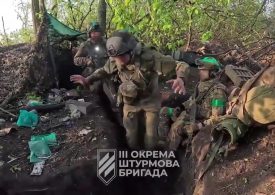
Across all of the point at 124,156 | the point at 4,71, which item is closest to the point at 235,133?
the point at 124,156

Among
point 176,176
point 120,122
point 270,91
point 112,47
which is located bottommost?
point 176,176

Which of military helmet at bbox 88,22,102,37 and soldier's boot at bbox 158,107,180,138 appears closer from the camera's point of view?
soldier's boot at bbox 158,107,180,138

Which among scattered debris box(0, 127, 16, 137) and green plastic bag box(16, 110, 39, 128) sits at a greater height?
green plastic bag box(16, 110, 39, 128)

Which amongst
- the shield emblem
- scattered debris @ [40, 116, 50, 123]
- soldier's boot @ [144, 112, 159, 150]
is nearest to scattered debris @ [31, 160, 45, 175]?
the shield emblem

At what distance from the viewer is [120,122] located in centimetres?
627

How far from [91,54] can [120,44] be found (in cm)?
313

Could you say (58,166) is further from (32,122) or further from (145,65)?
(145,65)

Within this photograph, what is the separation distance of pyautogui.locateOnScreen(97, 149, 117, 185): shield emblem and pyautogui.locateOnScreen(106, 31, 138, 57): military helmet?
61.8 inches

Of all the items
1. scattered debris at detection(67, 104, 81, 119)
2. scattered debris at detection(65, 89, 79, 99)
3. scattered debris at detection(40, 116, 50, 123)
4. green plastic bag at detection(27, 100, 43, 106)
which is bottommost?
scattered debris at detection(40, 116, 50, 123)

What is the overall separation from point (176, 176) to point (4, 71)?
476 cm

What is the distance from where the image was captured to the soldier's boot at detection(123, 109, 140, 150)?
507 cm

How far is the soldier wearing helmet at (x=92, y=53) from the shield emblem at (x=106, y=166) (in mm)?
2321

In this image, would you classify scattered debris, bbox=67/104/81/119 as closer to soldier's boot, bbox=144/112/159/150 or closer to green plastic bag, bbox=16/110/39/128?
green plastic bag, bbox=16/110/39/128

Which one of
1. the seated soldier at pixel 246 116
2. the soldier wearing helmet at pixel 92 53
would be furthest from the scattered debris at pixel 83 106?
the seated soldier at pixel 246 116
